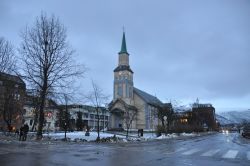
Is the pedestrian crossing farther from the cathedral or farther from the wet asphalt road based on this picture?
the cathedral

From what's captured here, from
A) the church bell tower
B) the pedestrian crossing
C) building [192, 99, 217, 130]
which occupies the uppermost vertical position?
the church bell tower

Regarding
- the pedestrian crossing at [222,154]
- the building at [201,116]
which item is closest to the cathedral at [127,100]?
the building at [201,116]

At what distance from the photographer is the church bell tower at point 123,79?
9356 centimetres

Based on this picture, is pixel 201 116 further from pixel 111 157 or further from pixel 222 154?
pixel 111 157

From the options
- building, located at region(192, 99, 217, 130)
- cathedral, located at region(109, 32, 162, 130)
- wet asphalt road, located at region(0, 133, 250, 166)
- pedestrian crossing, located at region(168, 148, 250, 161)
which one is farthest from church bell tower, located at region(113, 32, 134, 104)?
wet asphalt road, located at region(0, 133, 250, 166)

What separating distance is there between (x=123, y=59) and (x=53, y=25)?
210ft

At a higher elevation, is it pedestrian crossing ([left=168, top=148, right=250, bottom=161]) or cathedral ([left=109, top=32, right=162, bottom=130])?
cathedral ([left=109, top=32, right=162, bottom=130])

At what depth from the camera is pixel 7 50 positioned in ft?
108

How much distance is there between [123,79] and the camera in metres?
93.9

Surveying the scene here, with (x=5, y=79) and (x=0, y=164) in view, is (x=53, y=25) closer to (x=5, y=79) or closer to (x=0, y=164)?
(x=5, y=79)

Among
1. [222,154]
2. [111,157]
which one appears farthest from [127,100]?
[111,157]

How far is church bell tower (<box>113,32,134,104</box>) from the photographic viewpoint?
93562 millimetres

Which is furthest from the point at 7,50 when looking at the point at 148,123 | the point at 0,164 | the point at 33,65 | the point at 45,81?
the point at 148,123

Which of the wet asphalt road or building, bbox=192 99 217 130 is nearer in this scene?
the wet asphalt road
